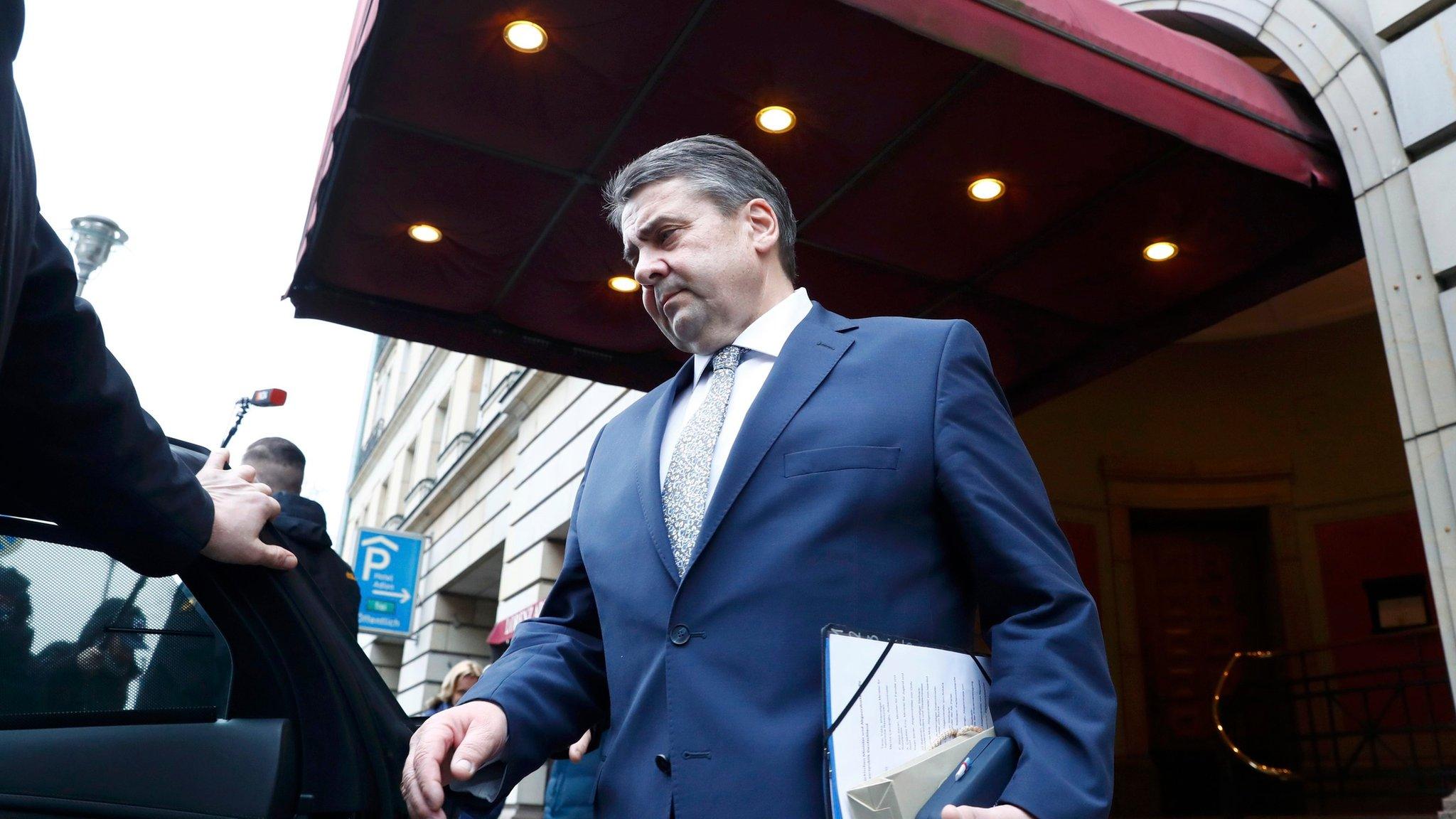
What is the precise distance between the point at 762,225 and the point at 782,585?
81cm

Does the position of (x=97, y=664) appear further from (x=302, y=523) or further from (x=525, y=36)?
(x=525, y=36)

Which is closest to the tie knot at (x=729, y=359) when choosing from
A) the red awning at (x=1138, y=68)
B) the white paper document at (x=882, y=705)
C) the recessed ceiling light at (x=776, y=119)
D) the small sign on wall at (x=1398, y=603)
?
the white paper document at (x=882, y=705)

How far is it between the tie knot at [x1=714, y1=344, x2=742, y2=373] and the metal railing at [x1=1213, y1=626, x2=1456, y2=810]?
670cm

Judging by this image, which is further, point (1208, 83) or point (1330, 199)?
point (1330, 199)

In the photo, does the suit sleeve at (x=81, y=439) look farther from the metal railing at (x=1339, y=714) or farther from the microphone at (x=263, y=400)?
the metal railing at (x=1339, y=714)

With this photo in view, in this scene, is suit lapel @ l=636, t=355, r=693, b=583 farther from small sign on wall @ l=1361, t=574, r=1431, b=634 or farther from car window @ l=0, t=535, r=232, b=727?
small sign on wall @ l=1361, t=574, r=1431, b=634

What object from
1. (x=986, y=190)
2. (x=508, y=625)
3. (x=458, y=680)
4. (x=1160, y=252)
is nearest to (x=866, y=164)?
(x=986, y=190)

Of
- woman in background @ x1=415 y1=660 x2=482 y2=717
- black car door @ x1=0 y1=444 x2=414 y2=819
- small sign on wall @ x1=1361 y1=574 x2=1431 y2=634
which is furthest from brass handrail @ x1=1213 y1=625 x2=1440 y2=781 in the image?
black car door @ x1=0 y1=444 x2=414 y2=819

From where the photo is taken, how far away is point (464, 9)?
15.4 feet

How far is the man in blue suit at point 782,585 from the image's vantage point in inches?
55.9

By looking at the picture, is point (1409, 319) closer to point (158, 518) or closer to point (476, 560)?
point (158, 518)

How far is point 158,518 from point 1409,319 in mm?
4904

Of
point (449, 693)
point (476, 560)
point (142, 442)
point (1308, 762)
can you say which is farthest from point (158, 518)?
point (476, 560)

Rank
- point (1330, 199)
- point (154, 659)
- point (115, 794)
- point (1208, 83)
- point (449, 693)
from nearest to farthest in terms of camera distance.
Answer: point (115, 794)
point (154, 659)
point (1208, 83)
point (1330, 199)
point (449, 693)
